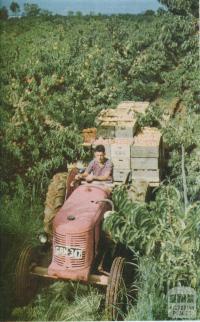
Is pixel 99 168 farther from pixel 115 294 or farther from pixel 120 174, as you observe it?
pixel 115 294

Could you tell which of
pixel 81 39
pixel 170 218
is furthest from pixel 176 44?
pixel 170 218

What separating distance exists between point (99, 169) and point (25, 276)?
1.32 meters

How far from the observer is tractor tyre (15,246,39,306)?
4531 millimetres

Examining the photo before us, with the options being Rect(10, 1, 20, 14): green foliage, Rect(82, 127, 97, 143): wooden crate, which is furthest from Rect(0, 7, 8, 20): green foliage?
Rect(82, 127, 97, 143): wooden crate

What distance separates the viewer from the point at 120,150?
539 cm

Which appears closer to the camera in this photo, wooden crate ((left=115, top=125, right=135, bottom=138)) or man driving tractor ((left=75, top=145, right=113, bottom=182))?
man driving tractor ((left=75, top=145, right=113, bottom=182))

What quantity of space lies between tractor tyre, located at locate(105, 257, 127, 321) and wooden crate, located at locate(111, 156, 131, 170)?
1.29 metres

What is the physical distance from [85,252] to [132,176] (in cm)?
128

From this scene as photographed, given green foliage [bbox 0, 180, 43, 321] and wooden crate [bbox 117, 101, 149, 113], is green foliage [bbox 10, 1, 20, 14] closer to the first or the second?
wooden crate [bbox 117, 101, 149, 113]

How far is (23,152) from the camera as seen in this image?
5.68 m

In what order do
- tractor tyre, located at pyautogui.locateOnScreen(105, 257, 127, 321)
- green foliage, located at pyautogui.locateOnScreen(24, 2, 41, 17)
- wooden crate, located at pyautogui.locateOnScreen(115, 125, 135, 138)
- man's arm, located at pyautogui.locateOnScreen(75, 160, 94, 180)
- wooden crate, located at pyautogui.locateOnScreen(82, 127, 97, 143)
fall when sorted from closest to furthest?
1. tractor tyre, located at pyautogui.locateOnScreen(105, 257, 127, 321)
2. green foliage, located at pyautogui.locateOnScreen(24, 2, 41, 17)
3. man's arm, located at pyautogui.locateOnScreen(75, 160, 94, 180)
4. wooden crate, located at pyautogui.locateOnScreen(115, 125, 135, 138)
5. wooden crate, located at pyautogui.locateOnScreen(82, 127, 97, 143)

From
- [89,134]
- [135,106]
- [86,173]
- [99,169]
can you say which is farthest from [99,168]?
[135,106]

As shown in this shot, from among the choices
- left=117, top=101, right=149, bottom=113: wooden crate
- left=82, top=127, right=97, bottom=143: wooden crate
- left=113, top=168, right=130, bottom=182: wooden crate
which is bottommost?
left=113, top=168, right=130, bottom=182: wooden crate

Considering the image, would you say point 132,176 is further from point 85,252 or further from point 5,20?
point 5,20
